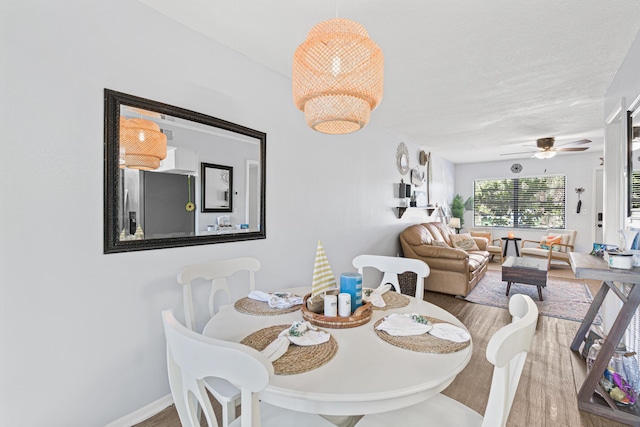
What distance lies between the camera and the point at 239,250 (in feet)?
7.56

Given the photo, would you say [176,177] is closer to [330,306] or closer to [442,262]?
[330,306]

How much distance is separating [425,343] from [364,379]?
1.12 ft

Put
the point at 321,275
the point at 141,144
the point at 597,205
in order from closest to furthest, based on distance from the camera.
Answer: the point at 321,275 < the point at 141,144 < the point at 597,205

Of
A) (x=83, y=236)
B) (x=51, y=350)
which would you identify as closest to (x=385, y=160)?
(x=83, y=236)

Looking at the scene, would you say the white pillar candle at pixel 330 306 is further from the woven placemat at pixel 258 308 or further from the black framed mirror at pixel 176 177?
the black framed mirror at pixel 176 177

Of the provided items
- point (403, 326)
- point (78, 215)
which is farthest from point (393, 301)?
point (78, 215)

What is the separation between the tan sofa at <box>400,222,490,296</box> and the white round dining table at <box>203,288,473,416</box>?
338 cm

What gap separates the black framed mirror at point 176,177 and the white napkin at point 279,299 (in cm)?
66

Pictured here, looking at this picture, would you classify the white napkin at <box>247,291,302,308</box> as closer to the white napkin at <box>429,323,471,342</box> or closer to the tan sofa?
the white napkin at <box>429,323,471,342</box>

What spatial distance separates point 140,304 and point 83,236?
19.2 inches

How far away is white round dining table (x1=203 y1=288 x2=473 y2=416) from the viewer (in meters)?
0.83

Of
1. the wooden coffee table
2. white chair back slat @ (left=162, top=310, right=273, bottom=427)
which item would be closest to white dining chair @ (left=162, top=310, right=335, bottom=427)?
white chair back slat @ (left=162, top=310, right=273, bottom=427)

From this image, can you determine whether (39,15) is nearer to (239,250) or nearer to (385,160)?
(239,250)

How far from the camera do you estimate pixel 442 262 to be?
4.30 m
